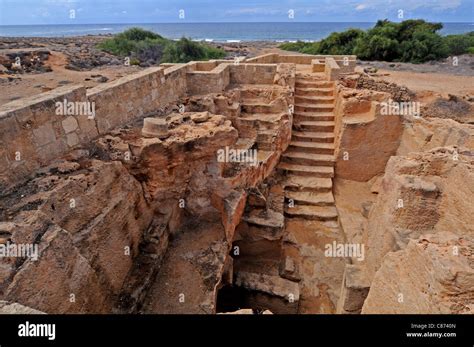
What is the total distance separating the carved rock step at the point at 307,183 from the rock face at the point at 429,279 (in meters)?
4.28

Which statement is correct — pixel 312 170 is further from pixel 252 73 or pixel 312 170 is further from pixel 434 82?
pixel 434 82

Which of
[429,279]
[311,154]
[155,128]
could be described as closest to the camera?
[429,279]

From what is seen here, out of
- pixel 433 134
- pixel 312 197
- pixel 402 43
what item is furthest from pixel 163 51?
pixel 433 134

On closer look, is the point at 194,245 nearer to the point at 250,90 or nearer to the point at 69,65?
the point at 250,90

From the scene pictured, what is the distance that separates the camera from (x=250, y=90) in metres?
9.18

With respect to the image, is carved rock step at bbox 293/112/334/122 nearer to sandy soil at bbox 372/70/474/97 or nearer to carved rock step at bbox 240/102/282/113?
carved rock step at bbox 240/102/282/113

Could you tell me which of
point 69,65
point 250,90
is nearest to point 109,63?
point 69,65

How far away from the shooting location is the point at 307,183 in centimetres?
817

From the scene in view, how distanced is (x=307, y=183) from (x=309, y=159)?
0.85m

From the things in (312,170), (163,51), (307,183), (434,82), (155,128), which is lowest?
(307,183)

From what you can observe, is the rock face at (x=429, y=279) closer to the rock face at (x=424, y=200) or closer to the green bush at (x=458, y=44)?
the rock face at (x=424, y=200)

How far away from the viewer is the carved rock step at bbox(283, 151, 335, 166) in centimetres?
860

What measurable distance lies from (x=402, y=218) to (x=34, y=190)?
5.00m

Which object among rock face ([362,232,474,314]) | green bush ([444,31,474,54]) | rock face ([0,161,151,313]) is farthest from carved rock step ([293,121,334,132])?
green bush ([444,31,474,54])
